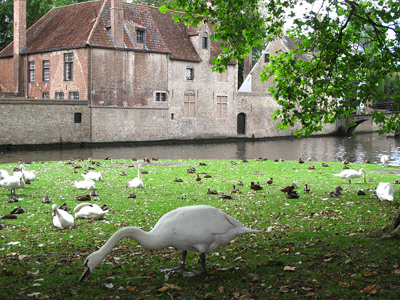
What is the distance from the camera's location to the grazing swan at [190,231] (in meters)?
6.09

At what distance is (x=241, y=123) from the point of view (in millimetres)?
58812

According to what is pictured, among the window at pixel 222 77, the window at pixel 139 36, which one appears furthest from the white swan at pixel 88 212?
the window at pixel 222 77

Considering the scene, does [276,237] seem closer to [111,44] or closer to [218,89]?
[111,44]

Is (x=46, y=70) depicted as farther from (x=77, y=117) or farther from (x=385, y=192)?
(x=385, y=192)

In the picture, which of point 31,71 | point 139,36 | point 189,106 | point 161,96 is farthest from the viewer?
point 189,106

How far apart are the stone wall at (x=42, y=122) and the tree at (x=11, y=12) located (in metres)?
17.3

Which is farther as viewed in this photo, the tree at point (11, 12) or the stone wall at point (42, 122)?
the tree at point (11, 12)

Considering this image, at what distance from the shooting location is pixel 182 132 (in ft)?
171

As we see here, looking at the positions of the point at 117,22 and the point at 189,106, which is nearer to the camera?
the point at 117,22

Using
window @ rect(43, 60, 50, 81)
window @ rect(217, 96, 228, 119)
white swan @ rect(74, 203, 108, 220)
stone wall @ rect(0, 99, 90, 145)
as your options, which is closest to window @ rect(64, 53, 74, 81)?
window @ rect(43, 60, 50, 81)

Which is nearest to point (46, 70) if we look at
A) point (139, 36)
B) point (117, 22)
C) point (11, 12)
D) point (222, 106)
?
point (117, 22)

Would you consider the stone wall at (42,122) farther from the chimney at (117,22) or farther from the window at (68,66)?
the chimney at (117,22)

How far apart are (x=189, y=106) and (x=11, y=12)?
22.3 m

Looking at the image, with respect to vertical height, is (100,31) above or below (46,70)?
above
